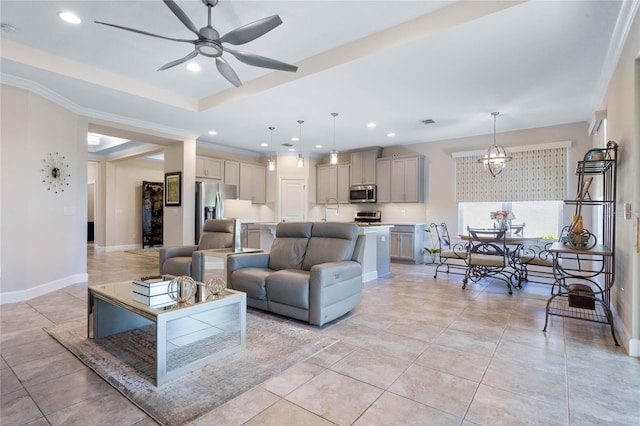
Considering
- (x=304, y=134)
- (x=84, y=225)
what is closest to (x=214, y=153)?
(x=304, y=134)

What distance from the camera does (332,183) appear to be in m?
8.34

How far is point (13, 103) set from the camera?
12.7 ft

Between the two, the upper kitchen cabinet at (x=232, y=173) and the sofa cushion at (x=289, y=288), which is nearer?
the sofa cushion at (x=289, y=288)

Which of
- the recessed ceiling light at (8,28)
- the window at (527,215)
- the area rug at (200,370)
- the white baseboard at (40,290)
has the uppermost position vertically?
the recessed ceiling light at (8,28)

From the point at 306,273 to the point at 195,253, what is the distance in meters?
1.54

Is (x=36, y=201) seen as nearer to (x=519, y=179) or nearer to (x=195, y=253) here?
(x=195, y=253)

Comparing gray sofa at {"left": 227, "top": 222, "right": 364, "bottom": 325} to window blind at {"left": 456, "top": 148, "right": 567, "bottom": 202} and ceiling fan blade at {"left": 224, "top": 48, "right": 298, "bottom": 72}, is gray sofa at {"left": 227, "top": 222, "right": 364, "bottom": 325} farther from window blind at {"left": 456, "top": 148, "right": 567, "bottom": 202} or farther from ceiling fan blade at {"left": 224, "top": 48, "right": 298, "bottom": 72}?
window blind at {"left": 456, "top": 148, "right": 567, "bottom": 202}

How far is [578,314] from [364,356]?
259cm

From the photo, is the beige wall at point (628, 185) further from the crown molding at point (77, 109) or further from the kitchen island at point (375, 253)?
the crown molding at point (77, 109)

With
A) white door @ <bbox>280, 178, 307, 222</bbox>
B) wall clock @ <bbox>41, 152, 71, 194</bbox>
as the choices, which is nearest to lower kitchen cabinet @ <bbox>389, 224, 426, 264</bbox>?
white door @ <bbox>280, 178, 307, 222</bbox>

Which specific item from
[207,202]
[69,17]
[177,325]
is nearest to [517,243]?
[177,325]

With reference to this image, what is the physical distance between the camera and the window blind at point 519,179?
5656 mm

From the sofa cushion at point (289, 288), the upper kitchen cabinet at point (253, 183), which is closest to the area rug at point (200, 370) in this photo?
the sofa cushion at point (289, 288)

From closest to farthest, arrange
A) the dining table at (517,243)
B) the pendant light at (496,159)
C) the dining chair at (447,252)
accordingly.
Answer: the dining table at (517,243) → the dining chair at (447,252) → the pendant light at (496,159)
